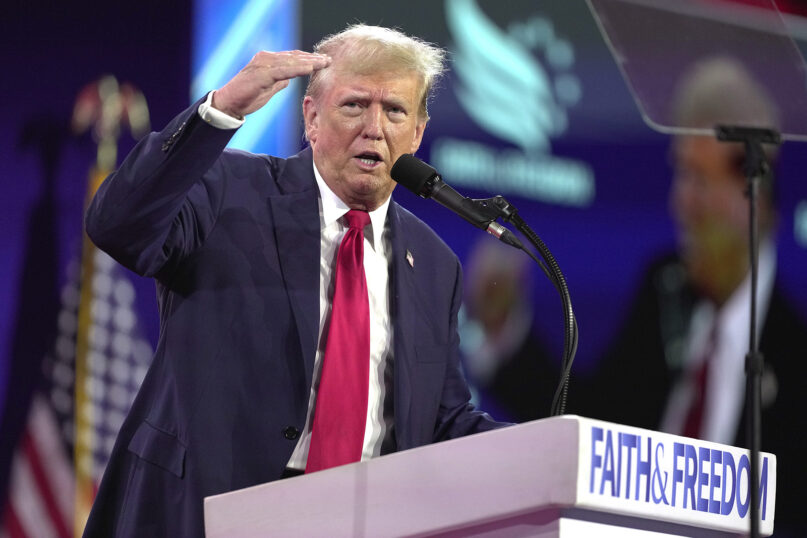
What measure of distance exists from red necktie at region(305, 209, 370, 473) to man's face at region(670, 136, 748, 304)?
2.16 meters

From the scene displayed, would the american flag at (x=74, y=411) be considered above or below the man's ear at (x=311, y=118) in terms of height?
below

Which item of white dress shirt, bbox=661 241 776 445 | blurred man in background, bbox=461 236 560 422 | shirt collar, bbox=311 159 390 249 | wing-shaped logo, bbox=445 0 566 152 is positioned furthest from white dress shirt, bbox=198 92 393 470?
white dress shirt, bbox=661 241 776 445

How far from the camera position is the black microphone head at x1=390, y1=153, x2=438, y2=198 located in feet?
6.05

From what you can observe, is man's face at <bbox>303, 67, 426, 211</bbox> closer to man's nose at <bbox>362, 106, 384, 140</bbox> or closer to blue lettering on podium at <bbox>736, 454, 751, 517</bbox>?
man's nose at <bbox>362, 106, 384, 140</bbox>

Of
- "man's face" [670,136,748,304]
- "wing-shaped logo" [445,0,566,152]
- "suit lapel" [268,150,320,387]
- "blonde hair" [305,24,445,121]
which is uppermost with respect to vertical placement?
"wing-shaped logo" [445,0,566,152]

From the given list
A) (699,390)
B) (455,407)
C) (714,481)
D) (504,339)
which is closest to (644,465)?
(714,481)

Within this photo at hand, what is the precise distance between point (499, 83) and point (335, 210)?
65.7 inches

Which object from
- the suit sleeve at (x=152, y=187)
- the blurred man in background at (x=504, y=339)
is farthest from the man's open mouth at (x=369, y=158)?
the blurred man in background at (x=504, y=339)

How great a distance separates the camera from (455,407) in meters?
2.31

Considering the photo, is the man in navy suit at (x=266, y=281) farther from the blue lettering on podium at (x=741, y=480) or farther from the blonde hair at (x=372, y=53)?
the blue lettering on podium at (x=741, y=480)

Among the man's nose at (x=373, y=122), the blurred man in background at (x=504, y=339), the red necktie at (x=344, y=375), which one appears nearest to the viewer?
the red necktie at (x=344, y=375)

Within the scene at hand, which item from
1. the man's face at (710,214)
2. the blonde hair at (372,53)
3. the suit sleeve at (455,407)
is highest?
the man's face at (710,214)

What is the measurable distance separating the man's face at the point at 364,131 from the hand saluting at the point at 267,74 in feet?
1.49

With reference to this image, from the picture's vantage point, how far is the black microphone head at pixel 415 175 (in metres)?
1.84
